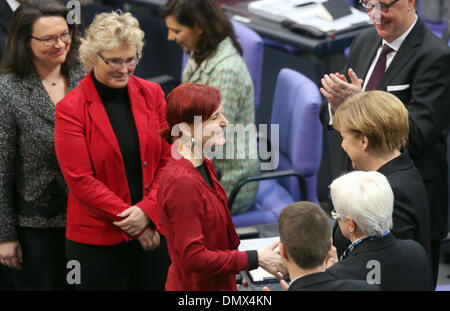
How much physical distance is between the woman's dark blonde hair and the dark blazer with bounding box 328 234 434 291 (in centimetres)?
35

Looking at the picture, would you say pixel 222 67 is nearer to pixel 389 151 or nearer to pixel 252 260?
pixel 389 151

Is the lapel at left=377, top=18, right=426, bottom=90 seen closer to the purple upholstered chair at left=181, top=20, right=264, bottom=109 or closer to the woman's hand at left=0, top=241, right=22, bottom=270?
the purple upholstered chair at left=181, top=20, right=264, bottom=109

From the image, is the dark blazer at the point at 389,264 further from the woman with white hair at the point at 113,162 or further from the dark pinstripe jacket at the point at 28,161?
the dark pinstripe jacket at the point at 28,161

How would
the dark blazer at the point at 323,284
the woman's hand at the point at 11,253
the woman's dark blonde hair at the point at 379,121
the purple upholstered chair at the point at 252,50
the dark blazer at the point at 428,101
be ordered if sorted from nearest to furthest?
the dark blazer at the point at 323,284
the woman's dark blonde hair at the point at 379,121
the dark blazer at the point at 428,101
the woman's hand at the point at 11,253
the purple upholstered chair at the point at 252,50

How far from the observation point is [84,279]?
248 cm

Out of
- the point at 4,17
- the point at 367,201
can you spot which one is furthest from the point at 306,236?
the point at 4,17

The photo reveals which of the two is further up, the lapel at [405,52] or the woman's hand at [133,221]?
the lapel at [405,52]

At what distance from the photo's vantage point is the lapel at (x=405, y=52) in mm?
2520

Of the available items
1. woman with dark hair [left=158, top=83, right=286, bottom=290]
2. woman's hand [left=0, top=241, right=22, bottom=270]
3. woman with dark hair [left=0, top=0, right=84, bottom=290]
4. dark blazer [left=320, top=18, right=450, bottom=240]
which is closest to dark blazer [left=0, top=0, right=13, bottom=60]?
woman with dark hair [left=0, top=0, right=84, bottom=290]

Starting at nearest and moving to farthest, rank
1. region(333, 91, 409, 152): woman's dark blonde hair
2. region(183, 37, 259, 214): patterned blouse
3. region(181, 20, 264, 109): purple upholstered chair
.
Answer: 1. region(333, 91, 409, 152): woman's dark blonde hair
2. region(183, 37, 259, 214): patterned blouse
3. region(181, 20, 264, 109): purple upholstered chair

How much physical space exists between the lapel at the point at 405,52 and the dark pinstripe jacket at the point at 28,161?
49.5 inches

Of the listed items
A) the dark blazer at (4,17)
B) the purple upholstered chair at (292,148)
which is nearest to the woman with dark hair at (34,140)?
the dark blazer at (4,17)

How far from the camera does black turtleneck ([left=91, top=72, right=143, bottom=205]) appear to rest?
2.45 m

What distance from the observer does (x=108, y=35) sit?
236 centimetres
